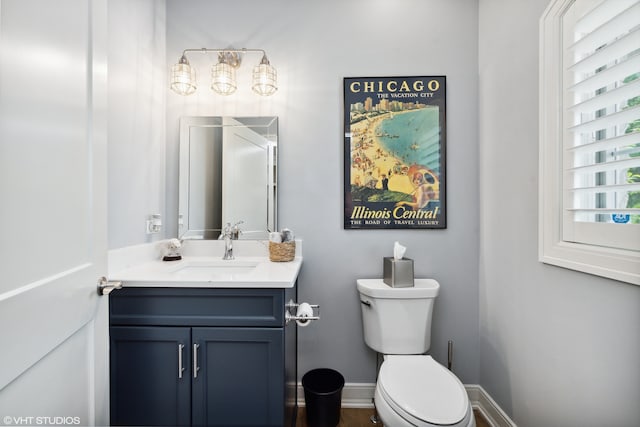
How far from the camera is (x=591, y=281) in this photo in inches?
38.4

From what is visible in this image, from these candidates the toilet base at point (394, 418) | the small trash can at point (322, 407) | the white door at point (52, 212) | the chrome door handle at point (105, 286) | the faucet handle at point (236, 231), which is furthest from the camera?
the faucet handle at point (236, 231)

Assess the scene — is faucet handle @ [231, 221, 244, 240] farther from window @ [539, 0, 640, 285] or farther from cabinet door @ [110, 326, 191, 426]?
window @ [539, 0, 640, 285]

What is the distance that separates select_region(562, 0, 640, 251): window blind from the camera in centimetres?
88

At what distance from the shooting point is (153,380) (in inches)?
44.8

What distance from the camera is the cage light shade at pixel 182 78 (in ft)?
5.25

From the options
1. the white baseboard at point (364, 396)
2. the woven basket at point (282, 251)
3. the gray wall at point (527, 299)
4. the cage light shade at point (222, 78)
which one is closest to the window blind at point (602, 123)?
the gray wall at point (527, 299)

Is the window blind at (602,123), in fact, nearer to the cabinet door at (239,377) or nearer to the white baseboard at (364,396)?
the white baseboard at (364,396)

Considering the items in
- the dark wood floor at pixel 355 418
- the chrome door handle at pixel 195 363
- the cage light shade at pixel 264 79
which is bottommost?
the dark wood floor at pixel 355 418

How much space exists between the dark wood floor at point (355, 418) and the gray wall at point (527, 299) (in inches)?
6.6

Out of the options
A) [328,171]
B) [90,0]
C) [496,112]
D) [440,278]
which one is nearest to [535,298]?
[440,278]

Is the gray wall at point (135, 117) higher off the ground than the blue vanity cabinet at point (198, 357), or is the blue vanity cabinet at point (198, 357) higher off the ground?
the gray wall at point (135, 117)

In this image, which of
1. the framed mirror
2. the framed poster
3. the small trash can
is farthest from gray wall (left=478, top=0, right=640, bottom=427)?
the framed mirror

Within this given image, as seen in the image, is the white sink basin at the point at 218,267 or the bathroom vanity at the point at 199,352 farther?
the white sink basin at the point at 218,267

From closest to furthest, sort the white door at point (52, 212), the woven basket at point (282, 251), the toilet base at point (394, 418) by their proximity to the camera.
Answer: the white door at point (52, 212) < the toilet base at point (394, 418) < the woven basket at point (282, 251)
